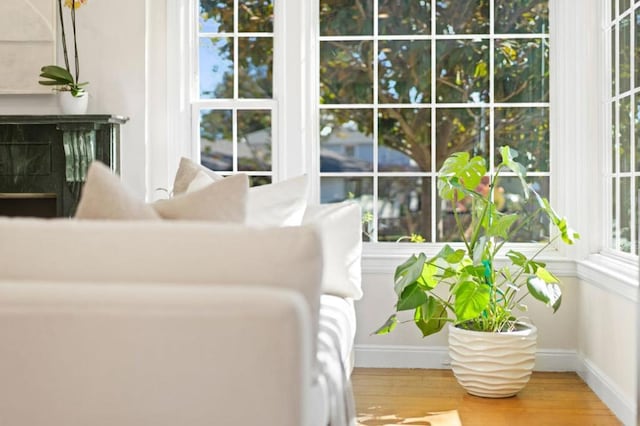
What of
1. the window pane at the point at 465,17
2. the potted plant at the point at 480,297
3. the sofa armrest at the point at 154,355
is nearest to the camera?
the sofa armrest at the point at 154,355

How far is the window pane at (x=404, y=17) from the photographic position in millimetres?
4988

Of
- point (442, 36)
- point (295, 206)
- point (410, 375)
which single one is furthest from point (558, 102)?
point (295, 206)

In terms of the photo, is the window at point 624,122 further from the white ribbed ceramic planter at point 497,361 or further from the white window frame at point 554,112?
the white ribbed ceramic planter at point 497,361

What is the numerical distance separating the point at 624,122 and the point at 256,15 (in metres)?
2.12

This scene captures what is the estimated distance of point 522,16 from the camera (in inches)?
194

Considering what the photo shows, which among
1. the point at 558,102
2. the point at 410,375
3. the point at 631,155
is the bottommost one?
the point at 410,375

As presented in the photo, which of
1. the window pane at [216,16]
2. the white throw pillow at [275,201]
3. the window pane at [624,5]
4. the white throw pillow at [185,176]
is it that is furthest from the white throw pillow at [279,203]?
the window pane at [216,16]

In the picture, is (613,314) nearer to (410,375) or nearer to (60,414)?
(410,375)

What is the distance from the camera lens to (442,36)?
4973 millimetres

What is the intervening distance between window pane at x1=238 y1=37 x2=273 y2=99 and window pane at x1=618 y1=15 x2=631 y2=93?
191 cm

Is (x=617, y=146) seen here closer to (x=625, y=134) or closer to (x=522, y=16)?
(x=625, y=134)

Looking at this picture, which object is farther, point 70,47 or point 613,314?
point 70,47

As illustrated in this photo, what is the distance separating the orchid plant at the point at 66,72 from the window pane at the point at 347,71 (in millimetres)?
1343

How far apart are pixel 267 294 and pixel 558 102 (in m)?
3.42
